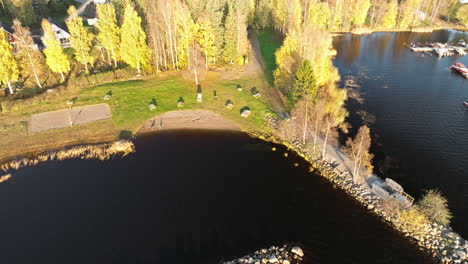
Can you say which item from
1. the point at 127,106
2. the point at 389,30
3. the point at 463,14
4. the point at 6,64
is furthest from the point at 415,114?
the point at 463,14

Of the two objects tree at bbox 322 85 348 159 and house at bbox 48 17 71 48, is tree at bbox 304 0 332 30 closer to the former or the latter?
tree at bbox 322 85 348 159

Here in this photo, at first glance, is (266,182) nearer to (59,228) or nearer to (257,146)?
(257,146)

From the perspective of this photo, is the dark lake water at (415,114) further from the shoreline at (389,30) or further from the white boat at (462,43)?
the shoreline at (389,30)

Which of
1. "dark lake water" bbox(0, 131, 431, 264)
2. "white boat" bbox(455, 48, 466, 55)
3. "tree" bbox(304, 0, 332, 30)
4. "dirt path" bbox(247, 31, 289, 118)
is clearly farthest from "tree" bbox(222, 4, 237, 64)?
"white boat" bbox(455, 48, 466, 55)

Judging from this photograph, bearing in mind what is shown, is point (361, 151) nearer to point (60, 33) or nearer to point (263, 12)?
point (263, 12)

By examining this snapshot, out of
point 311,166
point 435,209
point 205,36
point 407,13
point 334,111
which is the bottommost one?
point 311,166

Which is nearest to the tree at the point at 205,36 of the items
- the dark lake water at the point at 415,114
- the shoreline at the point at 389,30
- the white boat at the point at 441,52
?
the dark lake water at the point at 415,114
